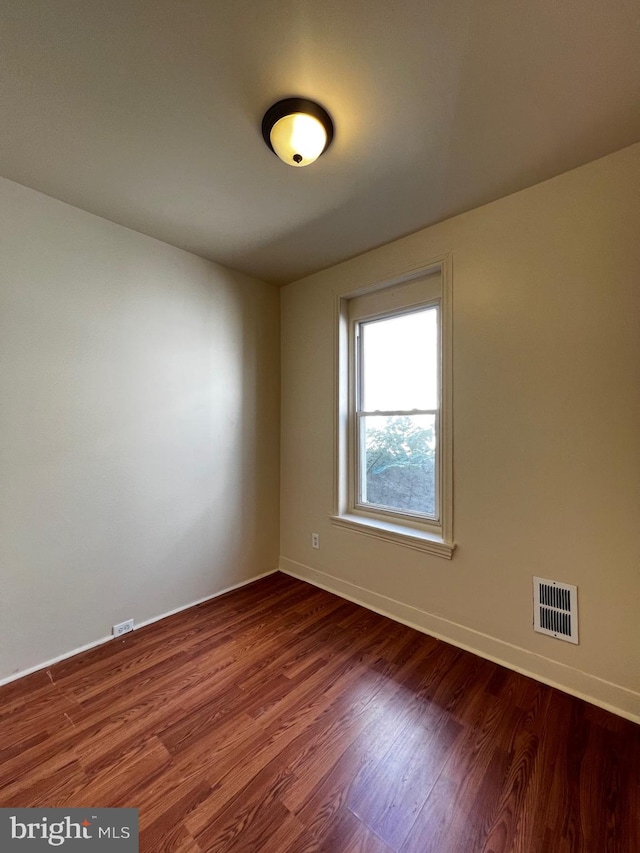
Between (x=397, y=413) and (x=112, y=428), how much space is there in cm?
192

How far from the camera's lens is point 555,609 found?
1.76 m

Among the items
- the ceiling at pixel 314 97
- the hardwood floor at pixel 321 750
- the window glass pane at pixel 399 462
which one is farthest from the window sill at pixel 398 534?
the ceiling at pixel 314 97

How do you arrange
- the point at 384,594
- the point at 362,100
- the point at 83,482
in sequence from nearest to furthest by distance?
the point at 362,100
the point at 83,482
the point at 384,594

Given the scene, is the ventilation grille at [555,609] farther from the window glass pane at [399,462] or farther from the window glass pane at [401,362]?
the window glass pane at [401,362]

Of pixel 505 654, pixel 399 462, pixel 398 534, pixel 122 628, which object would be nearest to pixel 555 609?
pixel 505 654

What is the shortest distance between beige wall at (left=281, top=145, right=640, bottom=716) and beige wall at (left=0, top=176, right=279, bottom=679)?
4.56ft

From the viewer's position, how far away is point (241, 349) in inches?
114

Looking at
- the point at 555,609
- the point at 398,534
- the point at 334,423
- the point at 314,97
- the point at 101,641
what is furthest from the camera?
the point at 334,423

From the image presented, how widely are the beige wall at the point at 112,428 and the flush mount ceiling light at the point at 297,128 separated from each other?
1323mm

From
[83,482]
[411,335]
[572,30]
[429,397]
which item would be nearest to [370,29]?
[572,30]

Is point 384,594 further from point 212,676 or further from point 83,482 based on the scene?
point 83,482

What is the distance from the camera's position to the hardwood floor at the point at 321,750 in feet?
3.69

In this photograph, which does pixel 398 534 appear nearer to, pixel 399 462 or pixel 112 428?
pixel 399 462

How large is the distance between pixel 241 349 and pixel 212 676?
2263 mm
